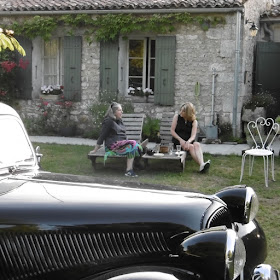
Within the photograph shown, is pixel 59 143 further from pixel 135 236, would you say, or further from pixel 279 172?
pixel 135 236

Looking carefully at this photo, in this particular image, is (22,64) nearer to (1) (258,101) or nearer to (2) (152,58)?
(2) (152,58)

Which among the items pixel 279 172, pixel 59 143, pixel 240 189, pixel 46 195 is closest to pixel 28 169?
pixel 46 195

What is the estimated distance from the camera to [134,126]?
10914mm

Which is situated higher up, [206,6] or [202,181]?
[206,6]

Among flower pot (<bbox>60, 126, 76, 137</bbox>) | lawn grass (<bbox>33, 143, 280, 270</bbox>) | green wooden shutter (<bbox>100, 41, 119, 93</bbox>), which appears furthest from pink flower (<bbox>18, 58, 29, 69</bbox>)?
lawn grass (<bbox>33, 143, 280, 270</bbox>)

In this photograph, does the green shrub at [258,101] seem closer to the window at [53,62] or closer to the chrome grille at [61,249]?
the window at [53,62]

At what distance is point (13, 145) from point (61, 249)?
4.25ft

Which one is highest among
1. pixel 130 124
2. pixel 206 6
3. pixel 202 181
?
pixel 206 6

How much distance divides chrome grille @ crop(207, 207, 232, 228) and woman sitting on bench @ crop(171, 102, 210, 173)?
583cm

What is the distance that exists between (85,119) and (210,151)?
3736mm

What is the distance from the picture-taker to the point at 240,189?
386 cm

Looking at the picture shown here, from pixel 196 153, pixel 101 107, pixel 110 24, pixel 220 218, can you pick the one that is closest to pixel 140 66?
pixel 110 24

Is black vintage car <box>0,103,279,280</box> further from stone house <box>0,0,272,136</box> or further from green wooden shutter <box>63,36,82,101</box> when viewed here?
green wooden shutter <box>63,36,82,101</box>

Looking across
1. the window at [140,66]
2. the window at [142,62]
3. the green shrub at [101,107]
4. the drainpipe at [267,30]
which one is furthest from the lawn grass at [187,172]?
the drainpipe at [267,30]
